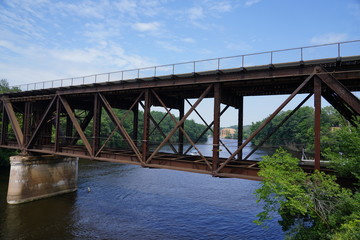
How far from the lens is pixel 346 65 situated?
38.3 ft

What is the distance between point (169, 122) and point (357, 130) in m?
148

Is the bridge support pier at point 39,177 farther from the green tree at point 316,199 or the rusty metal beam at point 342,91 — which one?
the rusty metal beam at point 342,91

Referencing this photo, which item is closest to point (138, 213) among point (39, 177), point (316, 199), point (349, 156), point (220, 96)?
point (39, 177)

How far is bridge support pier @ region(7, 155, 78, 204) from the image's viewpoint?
26.1 metres

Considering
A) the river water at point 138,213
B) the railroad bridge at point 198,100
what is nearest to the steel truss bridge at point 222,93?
the railroad bridge at point 198,100

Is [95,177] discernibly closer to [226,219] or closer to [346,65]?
[226,219]

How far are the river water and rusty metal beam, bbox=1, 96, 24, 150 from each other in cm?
686

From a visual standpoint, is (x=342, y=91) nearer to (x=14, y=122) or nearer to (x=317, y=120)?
(x=317, y=120)

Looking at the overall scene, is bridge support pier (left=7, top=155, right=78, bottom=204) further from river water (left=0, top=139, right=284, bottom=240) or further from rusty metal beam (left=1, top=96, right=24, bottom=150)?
rusty metal beam (left=1, top=96, right=24, bottom=150)

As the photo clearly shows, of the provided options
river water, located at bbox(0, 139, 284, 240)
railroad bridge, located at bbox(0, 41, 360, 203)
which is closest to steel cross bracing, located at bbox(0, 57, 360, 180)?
railroad bridge, located at bbox(0, 41, 360, 203)

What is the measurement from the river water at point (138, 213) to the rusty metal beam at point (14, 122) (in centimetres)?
686

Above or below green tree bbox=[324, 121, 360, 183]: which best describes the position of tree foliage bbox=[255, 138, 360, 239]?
below

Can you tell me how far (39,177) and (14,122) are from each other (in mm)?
7724

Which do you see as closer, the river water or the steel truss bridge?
the steel truss bridge
